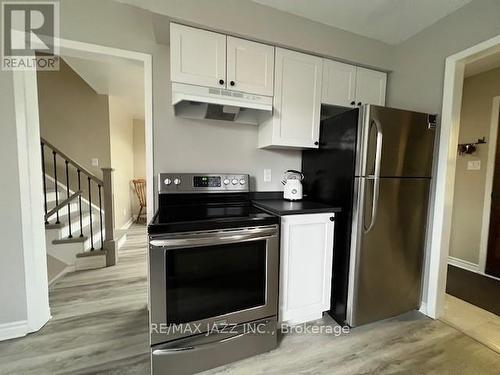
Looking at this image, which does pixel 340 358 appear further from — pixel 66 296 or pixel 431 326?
pixel 66 296

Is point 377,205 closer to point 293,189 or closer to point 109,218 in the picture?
point 293,189

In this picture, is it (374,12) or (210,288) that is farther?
(374,12)

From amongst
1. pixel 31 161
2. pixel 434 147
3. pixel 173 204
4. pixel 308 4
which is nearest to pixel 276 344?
pixel 173 204

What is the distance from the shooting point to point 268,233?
1.46 m

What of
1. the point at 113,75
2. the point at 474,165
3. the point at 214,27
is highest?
the point at 113,75

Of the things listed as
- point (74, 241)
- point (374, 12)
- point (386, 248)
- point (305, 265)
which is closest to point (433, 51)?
point (374, 12)

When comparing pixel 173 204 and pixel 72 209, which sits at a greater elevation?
pixel 173 204

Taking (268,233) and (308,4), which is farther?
(308,4)

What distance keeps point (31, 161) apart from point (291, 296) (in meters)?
2.12

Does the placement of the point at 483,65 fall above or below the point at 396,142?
above

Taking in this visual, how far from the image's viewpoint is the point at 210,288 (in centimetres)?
136

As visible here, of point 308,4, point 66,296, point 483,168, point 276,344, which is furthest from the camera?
point 483,168

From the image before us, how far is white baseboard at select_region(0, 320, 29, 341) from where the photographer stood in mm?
1587

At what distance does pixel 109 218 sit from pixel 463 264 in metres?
4.60
